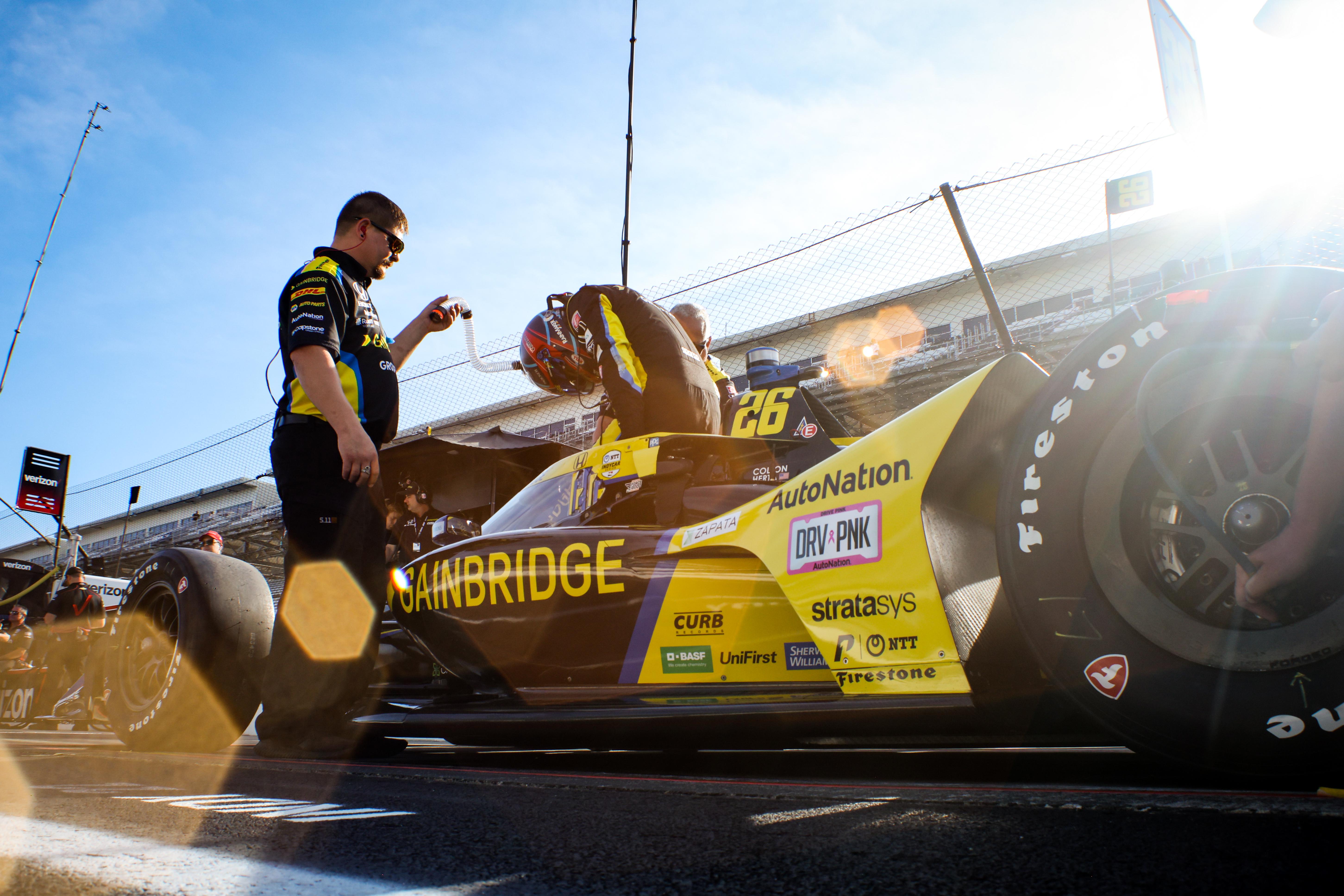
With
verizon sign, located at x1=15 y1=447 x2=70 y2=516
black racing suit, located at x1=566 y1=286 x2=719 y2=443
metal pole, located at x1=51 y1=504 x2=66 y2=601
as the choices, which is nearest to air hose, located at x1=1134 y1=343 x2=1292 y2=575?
black racing suit, located at x1=566 y1=286 x2=719 y2=443

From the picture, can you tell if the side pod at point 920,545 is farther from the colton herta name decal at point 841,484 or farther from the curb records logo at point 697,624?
the curb records logo at point 697,624

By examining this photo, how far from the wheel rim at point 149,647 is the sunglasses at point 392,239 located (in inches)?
54.7

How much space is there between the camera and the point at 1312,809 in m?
0.94

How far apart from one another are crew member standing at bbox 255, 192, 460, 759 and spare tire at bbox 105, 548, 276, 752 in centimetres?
28

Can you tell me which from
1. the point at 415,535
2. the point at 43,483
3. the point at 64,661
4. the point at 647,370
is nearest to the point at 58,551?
the point at 43,483

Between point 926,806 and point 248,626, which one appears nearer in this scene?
point 926,806

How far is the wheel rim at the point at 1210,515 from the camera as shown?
42.0 inches

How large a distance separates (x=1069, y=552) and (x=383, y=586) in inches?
82.6

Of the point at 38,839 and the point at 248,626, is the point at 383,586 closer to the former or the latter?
the point at 248,626

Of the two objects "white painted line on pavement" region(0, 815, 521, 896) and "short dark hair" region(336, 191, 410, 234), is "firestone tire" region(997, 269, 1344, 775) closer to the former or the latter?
"white painted line on pavement" region(0, 815, 521, 896)

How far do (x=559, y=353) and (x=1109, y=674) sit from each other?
2.48 meters

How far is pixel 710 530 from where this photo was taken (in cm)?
188

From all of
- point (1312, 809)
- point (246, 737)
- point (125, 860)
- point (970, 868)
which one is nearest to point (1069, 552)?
point (1312, 809)

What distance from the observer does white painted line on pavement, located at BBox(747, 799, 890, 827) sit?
3.54ft
